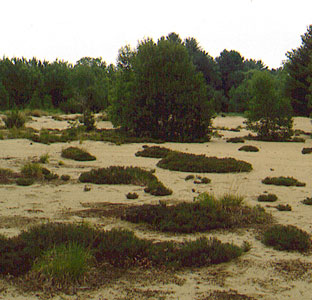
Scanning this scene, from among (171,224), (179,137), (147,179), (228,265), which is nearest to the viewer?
(228,265)

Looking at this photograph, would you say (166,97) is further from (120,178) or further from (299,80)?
(299,80)

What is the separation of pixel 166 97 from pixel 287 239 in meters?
18.6

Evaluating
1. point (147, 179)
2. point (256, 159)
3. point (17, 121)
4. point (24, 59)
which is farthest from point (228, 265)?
point (24, 59)

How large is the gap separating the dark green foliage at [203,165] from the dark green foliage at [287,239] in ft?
20.0

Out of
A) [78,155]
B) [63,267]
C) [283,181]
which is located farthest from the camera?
[78,155]

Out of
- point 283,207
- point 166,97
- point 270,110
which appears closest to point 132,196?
point 283,207

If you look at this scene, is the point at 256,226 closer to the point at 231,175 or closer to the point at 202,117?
the point at 231,175

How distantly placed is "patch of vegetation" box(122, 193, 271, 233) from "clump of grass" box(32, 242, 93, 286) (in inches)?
89.8

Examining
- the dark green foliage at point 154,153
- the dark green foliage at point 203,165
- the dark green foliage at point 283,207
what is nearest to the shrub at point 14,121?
the dark green foliage at point 154,153

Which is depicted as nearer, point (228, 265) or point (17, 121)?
point (228, 265)

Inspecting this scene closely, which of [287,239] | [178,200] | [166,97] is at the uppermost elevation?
[166,97]

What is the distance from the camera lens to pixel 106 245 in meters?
6.03

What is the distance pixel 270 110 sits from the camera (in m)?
25.7

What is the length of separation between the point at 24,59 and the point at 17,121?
3161cm
